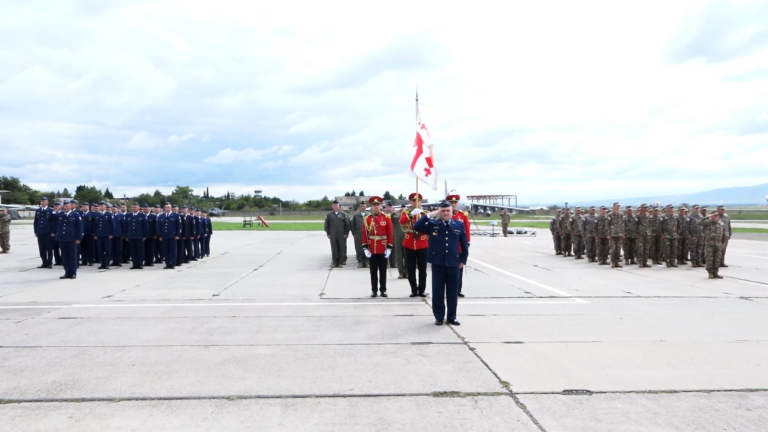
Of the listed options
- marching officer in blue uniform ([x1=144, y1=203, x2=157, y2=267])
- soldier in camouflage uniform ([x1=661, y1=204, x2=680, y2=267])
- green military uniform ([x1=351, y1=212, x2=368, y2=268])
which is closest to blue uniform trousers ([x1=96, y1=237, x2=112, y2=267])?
marching officer in blue uniform ([x1=144, y1=203, x2=157, y2=267])

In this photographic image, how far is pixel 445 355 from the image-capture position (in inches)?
215

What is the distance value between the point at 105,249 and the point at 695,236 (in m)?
16.8

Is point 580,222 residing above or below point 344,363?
above

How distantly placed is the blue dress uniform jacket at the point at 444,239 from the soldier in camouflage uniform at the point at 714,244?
7674 mm

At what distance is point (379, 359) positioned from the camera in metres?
5.30

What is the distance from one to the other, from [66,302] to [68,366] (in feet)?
14.0

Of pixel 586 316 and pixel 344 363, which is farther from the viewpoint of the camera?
pixel 586 316

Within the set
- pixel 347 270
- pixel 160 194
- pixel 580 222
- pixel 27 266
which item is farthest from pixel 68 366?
pixel 160 194

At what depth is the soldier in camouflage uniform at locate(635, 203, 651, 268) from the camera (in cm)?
1401

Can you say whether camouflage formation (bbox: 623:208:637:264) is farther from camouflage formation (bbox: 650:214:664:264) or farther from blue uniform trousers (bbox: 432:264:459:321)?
blue uniform trousers (bbox: 432:264:459:321)

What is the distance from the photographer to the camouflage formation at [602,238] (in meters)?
14.8

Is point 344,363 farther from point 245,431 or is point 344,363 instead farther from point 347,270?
point 347,270

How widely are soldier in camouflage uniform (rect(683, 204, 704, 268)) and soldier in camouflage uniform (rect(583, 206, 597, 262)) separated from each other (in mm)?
2479

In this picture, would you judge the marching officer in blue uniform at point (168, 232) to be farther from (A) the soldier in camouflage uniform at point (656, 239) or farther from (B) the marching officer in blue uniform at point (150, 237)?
(A) the soldier in camouflage uniform at point (656, 239)
